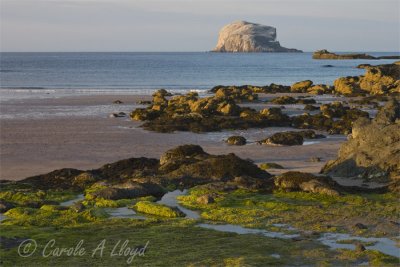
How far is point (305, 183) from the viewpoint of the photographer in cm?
1884

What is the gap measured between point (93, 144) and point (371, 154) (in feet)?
45.3

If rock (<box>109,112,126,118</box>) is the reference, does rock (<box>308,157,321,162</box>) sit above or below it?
above

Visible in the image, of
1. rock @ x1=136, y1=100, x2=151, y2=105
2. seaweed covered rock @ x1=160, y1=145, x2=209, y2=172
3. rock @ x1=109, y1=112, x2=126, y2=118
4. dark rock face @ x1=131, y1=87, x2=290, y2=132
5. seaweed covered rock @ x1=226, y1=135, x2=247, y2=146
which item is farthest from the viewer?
rock @ x1=136, y1=100, x2=151, y2=105

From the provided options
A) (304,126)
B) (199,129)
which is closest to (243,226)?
(199,129)

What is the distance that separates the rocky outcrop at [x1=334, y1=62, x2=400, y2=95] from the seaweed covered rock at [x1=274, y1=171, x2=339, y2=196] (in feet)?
150

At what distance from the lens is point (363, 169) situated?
20828 mm

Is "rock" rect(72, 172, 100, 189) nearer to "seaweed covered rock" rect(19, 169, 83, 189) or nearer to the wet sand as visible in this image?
"seaweed covered rock" rect(19, 169, 83, 189)

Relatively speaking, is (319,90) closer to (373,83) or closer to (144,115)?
(373,83)

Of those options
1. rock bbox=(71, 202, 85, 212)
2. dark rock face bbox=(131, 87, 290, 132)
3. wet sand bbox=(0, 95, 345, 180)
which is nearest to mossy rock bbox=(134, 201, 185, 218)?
rock bbox=(71, 202, 85, 212)

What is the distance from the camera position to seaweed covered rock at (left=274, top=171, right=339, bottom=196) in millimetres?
18281

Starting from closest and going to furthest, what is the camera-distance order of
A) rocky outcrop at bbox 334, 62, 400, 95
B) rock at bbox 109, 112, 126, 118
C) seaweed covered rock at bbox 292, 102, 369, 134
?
seaweed covered rock at bbox 292, 102, 369, 134 < rock at bbox 109, 112, 126, 118 < rocky outcrop at bbox 334, 62, 400, 95

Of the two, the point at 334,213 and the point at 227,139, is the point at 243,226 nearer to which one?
the point at 334,213

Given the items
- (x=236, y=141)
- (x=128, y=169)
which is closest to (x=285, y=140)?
(x=236, y=141)

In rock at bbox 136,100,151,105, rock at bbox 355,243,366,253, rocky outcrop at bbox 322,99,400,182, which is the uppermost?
rocky outcrop at bbox 322,99,400,182
